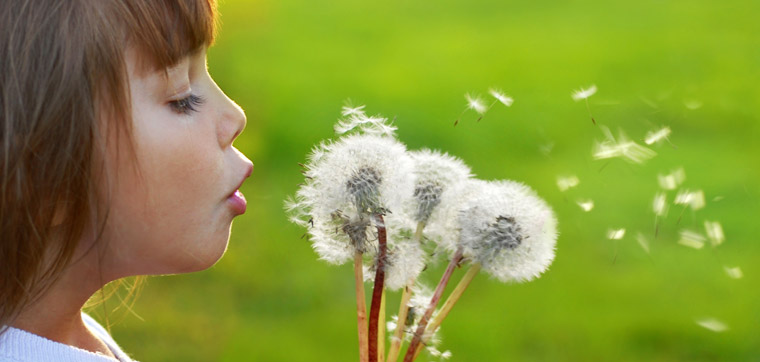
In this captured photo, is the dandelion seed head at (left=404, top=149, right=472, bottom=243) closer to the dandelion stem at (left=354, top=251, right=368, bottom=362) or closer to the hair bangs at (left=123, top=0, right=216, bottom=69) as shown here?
the dandelion stem at (left=354, top=251, right=368, bottom=362)

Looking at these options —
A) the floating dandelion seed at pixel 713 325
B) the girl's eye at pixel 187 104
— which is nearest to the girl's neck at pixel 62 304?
the girl's eye at pixel 187 104

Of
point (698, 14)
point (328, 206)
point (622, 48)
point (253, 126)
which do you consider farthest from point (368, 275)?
point (698, 14)

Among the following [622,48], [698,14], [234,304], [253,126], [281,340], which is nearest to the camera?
[281,340]

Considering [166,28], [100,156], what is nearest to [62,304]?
[100,156]

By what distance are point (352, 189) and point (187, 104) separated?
188 mm

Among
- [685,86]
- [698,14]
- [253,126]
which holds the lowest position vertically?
[253,126]

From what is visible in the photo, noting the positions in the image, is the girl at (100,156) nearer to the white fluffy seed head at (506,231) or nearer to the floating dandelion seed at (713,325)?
the white fluffy seed head at (506,231)

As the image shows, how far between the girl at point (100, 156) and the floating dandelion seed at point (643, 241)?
6.20ft

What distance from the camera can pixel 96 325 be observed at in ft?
3.67

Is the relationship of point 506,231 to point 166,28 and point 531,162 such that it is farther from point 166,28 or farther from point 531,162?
point 531,162

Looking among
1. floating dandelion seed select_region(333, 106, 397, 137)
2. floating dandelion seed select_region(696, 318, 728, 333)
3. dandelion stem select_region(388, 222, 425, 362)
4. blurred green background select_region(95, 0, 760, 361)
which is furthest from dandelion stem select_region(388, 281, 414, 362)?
floating dandelion seed select_region(696, 318, 728, 333)

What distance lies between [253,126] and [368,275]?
254 centimetres

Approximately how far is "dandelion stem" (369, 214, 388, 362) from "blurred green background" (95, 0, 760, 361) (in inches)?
36.3

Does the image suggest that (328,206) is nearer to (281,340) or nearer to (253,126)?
(281,340)
